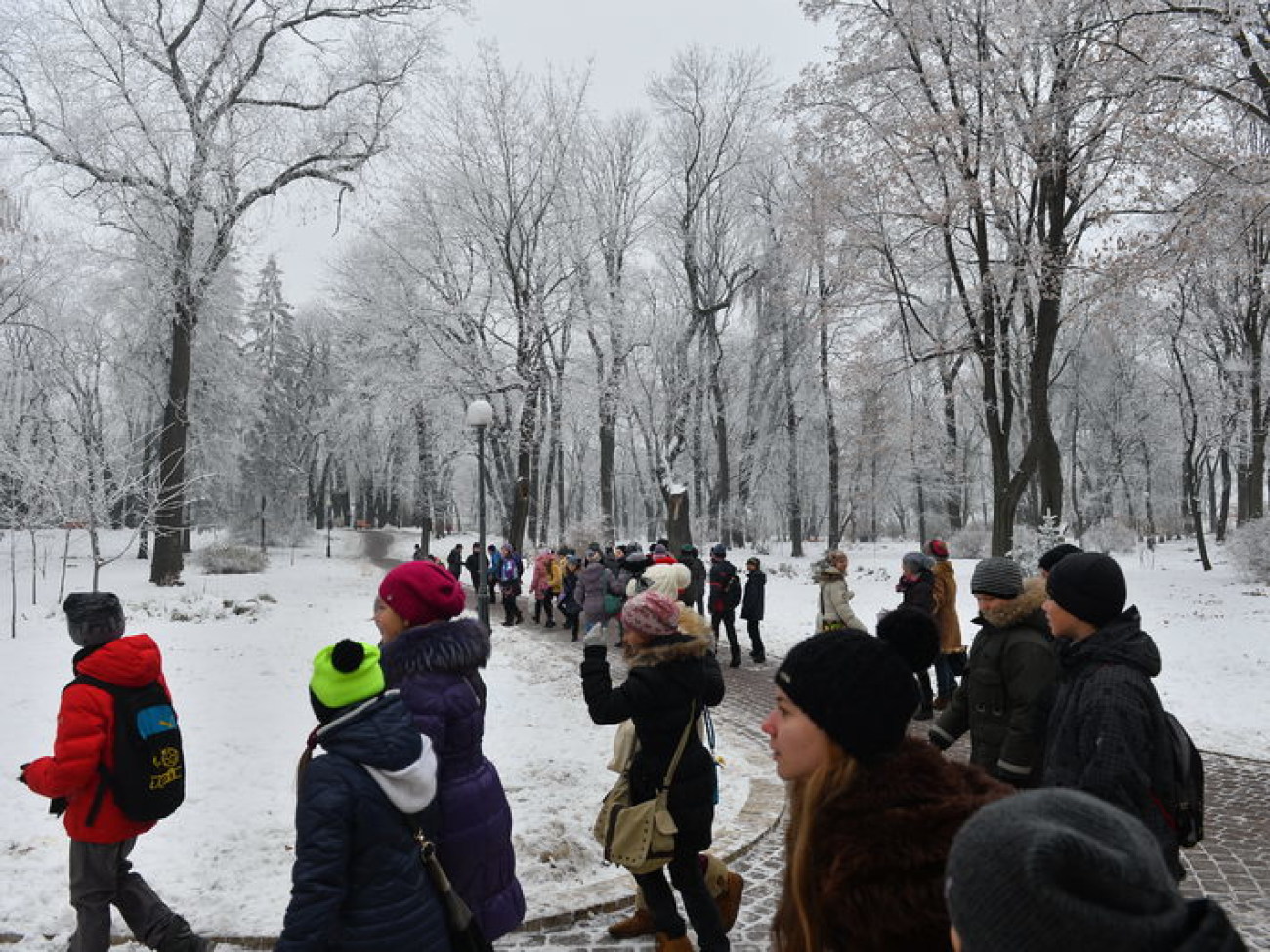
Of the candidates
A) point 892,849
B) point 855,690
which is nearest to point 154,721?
point 855,690

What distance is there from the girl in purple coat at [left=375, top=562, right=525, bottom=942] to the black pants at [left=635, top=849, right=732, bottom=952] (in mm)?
836

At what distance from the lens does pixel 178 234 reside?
1930cm

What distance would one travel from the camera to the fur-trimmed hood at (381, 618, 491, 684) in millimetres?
3129

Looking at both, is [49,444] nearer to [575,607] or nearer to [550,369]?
[575,607]

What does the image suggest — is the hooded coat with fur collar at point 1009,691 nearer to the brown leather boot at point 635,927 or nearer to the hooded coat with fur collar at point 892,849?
the brown leather boot at point 635,927

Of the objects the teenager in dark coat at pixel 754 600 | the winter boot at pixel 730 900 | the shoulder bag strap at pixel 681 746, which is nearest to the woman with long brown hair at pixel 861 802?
the shoulder bag strap at pixel 681 746

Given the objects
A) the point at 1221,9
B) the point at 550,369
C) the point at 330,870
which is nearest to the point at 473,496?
the point at 550,369

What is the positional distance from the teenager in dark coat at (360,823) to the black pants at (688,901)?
1.43 meters

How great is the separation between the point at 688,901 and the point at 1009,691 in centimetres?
184

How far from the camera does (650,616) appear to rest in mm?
3814

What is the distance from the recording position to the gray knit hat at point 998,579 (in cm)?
415

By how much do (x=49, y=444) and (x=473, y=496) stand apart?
153 ft

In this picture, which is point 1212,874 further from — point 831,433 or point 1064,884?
point 831,433

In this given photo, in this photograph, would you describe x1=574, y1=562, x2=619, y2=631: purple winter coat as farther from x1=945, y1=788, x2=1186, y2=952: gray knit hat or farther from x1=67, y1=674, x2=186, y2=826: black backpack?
x1=945, y1=788, x2=1186, y2=952: gray knit hat
